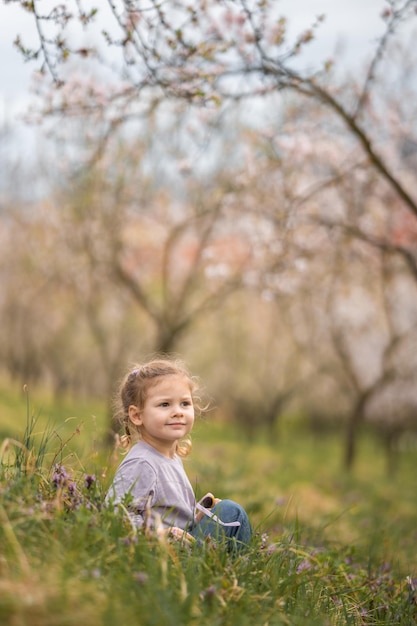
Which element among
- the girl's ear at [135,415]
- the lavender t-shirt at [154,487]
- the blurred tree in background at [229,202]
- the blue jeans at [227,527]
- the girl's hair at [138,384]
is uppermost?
the blurred tree in background at [229,202]

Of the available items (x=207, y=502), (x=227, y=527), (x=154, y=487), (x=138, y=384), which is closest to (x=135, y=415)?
→ (x=138, y=384)

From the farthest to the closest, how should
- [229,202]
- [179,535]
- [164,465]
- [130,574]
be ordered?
[229,202], [164,465], [179,535], [130,574]

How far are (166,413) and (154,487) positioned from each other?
34 centimetres

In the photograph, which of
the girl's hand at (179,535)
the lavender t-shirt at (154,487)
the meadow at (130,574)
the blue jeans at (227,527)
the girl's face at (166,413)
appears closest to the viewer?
the meadow at (130,574)

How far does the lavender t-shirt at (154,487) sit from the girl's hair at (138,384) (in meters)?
0.20

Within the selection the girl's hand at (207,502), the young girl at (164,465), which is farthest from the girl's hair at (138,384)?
the girl's hand at (207,502)

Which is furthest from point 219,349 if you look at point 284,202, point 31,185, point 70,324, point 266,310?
point 284,202

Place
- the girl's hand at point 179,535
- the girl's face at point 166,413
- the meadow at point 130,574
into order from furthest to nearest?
the girl's face at point 166,413
the girl's hand at point 179,535
the meadow at point 130,574

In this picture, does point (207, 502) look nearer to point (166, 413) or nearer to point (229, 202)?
point (166, 413)

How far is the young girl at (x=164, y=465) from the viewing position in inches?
129

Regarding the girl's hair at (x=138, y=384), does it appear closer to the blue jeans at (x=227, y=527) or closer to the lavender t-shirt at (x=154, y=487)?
the lavender t-shirt at (x=154, y=487)

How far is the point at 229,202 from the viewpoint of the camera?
11.2 m

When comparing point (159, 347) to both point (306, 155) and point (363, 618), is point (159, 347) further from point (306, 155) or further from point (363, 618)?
point (363, 618)

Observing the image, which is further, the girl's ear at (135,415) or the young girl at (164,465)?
the girl's ear at (135,415)
